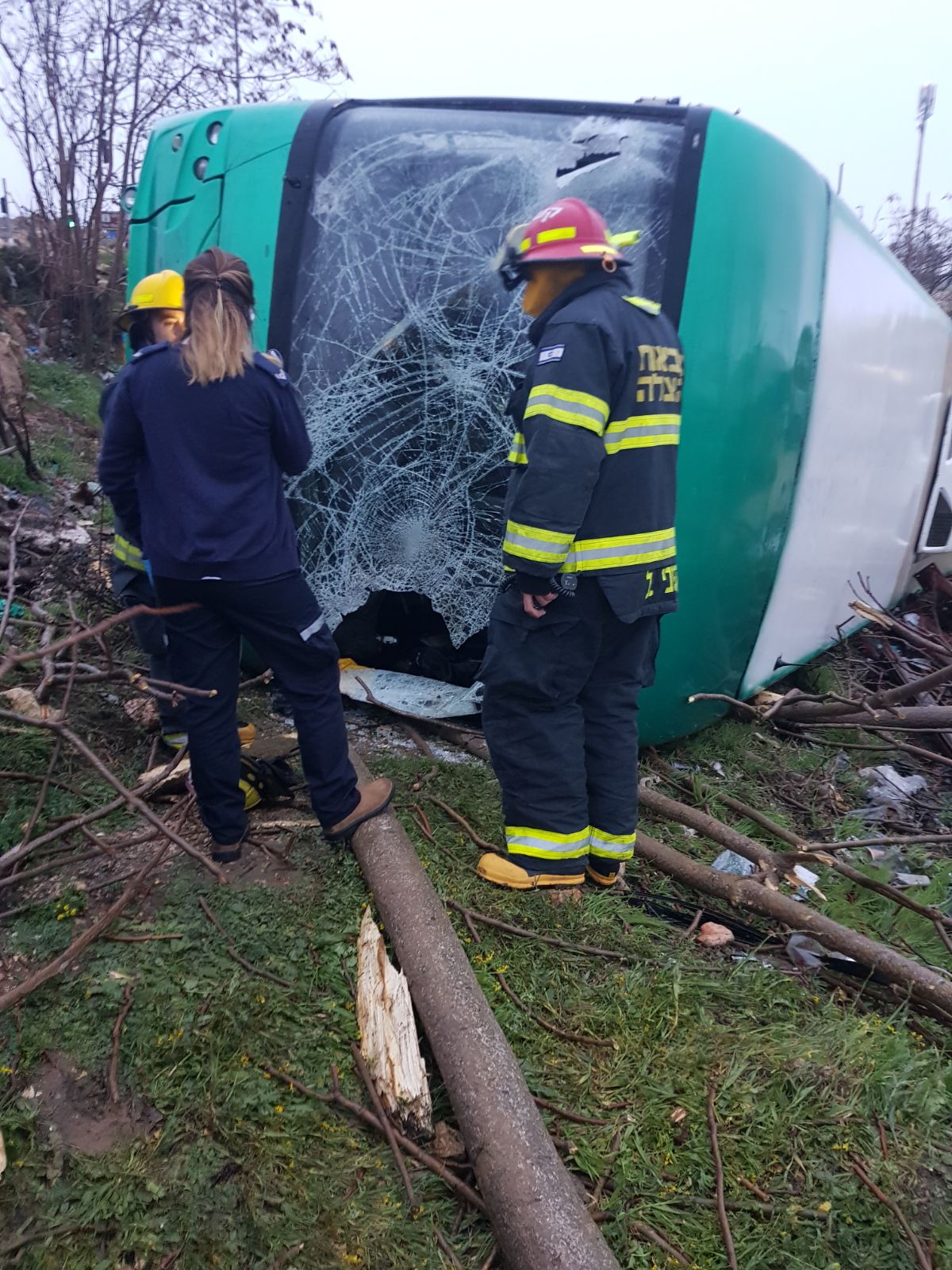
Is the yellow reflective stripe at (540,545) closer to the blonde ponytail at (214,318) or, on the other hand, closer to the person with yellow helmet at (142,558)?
the blonde ponytail at (214,318)

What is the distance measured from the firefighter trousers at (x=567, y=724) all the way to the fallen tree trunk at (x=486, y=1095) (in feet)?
1.26

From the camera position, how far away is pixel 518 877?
2426mm

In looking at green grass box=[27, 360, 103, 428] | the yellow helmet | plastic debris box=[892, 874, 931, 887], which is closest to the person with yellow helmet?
the yellow helmet

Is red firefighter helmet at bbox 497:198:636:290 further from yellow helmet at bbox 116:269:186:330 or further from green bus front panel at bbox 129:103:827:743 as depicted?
yellow helmet at bbox 116:269:186:330

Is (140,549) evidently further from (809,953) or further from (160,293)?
(809,953)

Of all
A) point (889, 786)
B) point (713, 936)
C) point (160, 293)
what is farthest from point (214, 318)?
point (889, 786)

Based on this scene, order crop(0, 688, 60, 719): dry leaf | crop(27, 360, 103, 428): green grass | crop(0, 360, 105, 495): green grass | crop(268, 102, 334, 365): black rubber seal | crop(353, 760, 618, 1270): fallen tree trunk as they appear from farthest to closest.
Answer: crop(27, 360, 103, 428): green grass < crop(0, 360, 105, 495): green grass < crop(268, 102, 334, 365): black rubber seal < crop(0, 688, 60, 719): dry leaf < crop(353, 760, 618, 1270): fallen tree trunk

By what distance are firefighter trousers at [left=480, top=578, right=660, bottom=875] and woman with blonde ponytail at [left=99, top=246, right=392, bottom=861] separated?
18.2 inches

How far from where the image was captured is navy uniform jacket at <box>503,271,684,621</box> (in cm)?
207

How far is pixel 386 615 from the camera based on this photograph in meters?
3.84

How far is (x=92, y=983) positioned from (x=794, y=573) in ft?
8.88

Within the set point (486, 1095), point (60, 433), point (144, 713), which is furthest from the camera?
point (60, 433)

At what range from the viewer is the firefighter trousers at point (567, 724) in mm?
2318

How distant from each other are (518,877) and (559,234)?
5.73 ft
